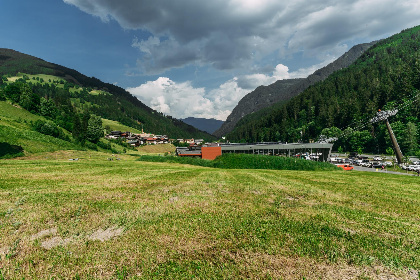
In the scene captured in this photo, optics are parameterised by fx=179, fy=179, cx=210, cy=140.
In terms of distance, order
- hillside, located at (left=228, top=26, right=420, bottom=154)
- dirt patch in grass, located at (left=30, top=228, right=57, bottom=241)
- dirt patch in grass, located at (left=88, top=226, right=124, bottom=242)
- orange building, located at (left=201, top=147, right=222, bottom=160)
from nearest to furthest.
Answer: dirt patch in grass, located at (left=30, top=228, right=57, bottom=241) < dirt patch in grass, located at (left=88, top=226, right=124, bottom=242) < orange building, located at (left=201, top=147, right=222, bottom=160) < hillside, located at (left=228, top=26, right=420, bottom=154)

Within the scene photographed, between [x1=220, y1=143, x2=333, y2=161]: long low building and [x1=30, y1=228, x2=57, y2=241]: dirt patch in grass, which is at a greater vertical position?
[x1=220, y1=143, x2=333, y2=161]: long low building

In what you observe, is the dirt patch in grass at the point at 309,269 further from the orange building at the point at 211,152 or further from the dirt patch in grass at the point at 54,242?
the orange building at the point at 211,152

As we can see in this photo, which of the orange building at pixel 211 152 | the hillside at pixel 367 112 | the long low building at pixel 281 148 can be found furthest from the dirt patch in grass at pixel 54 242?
the hillside at pixel 367 112

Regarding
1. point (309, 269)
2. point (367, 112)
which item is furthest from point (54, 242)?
point (367, 112)

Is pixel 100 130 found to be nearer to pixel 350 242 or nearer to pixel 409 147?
pixel 350 242

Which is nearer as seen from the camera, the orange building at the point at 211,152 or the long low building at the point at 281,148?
the long low building at the point at 281,148

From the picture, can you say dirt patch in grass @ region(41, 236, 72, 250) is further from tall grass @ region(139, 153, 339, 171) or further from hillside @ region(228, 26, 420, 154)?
hillside @ region(228, 26, 420, 154)

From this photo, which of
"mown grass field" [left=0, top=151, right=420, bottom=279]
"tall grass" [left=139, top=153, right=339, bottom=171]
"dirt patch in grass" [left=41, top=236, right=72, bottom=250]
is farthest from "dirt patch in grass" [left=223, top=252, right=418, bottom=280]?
"tall grass" [left=139, top=153, right=339, bottom=171]

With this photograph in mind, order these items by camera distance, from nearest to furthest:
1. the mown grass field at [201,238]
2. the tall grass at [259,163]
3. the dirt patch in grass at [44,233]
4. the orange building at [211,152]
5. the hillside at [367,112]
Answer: the mown grass field at [201,238], the dirt patch in grass at [44,233], the tall grass at [259,163], the orange building at [211,152], the hillside at [367,112]

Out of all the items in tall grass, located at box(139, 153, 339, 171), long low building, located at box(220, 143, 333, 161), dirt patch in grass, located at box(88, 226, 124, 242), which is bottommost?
tall grass, located at box(139, 153, 339, 171)

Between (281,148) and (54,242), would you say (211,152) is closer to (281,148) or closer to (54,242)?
(281,148)

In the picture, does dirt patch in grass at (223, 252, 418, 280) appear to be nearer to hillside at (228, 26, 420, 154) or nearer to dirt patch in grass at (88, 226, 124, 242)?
dirt patch in grass at (88, 226, 124, 242)

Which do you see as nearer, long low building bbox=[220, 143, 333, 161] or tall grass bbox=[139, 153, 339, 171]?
tall grass bbox=[139, 153, 339, 171]

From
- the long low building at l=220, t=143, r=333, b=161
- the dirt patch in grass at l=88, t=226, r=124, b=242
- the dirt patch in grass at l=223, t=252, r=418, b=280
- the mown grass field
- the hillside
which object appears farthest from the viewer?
the hillside
